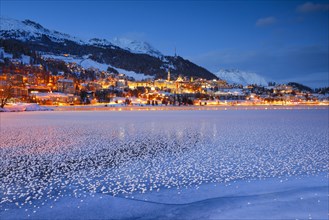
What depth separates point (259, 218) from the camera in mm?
4754

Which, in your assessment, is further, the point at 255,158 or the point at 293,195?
the point at 255,158

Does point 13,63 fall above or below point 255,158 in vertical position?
above

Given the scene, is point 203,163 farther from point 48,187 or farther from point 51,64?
point 51,64

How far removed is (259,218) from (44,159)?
6357mm

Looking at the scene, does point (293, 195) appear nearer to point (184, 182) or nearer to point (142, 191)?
point (184, 182)

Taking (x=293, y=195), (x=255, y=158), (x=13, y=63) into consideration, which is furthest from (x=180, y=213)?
(x=13, y=63)

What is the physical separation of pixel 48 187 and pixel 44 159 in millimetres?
3008

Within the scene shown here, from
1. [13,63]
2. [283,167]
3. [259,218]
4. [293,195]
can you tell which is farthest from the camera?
[13,63]

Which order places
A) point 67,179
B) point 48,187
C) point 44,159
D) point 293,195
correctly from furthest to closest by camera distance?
1. point 44,159
2. point 67,179
3. point 48,187
4. point 293,195

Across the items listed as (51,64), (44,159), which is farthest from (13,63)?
(44,159)

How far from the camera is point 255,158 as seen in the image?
9227 mm

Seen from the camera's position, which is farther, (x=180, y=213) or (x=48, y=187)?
(x=48, y=187)

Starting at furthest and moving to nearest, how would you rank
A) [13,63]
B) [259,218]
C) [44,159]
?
[13,63] < [44,159] < [259,218]

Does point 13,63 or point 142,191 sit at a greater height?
point 13,63
